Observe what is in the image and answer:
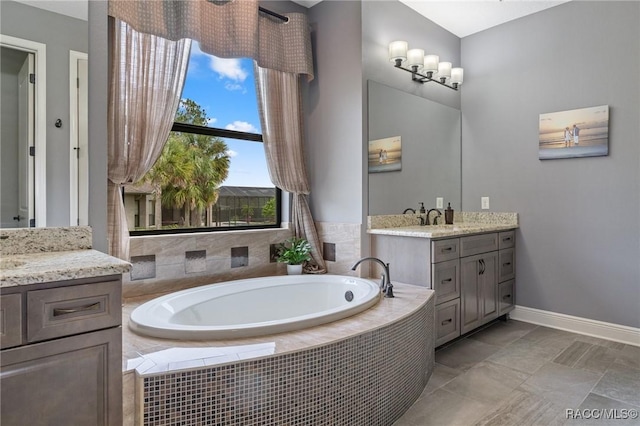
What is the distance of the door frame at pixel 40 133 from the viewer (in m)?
1.59

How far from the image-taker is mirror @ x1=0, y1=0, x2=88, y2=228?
1.52 metres

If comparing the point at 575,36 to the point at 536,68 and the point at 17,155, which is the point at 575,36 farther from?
the point at 17,155

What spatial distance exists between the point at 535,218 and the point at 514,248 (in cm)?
33

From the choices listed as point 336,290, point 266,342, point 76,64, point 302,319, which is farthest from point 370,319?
point 76,64

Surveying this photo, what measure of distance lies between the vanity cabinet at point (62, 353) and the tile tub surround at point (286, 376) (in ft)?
0.34

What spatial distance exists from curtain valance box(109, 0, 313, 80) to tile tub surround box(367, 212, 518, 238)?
1.37 metres

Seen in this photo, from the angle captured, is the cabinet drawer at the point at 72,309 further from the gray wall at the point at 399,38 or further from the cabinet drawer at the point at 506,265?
the cabinet drawer at the point at 506,265

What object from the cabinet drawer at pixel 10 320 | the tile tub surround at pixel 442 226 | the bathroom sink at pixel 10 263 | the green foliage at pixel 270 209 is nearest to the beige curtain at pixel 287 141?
the green foliage at pixel 270 209

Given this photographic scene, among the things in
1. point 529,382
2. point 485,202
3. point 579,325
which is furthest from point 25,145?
point 579,325

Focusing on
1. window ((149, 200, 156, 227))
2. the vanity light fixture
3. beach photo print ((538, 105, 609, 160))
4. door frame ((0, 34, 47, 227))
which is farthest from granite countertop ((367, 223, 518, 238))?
door frame ((0, 34, 47, 227))

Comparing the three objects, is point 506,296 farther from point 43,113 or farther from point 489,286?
point 43,113

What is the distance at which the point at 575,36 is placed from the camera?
3117 millimetres

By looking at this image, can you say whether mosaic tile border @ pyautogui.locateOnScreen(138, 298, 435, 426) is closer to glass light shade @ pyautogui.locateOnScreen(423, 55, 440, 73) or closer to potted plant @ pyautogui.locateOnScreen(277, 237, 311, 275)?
potted plant @ pyautogui.locateOnScreen(277, 237, 311, 275)

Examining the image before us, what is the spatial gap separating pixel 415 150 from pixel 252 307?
1975 mm
